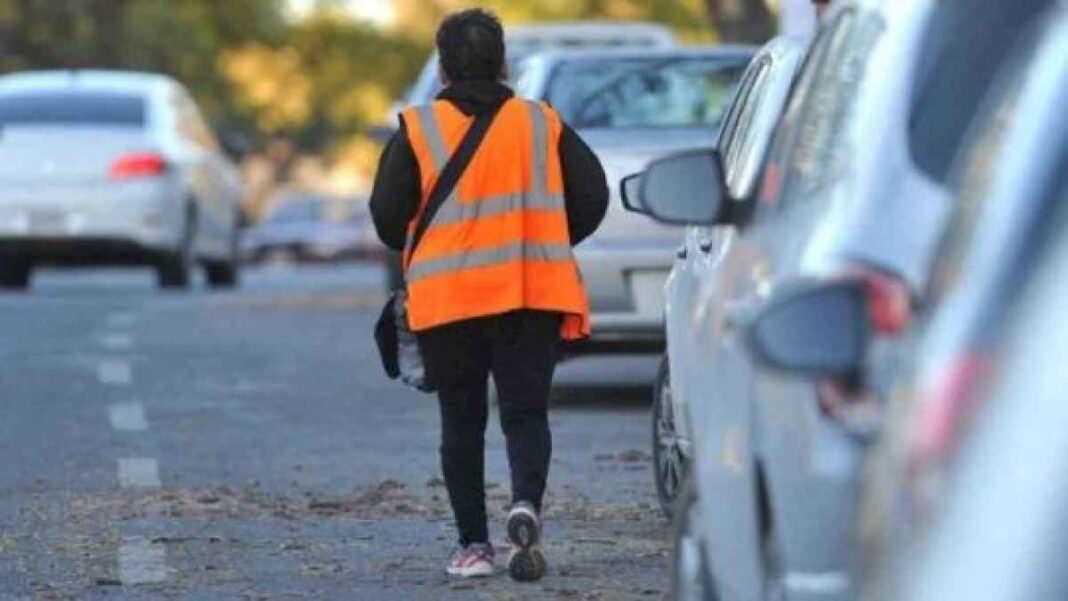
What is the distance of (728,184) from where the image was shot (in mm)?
Result: 9594

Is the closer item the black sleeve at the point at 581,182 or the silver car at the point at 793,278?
the silver car at the point at 793,278

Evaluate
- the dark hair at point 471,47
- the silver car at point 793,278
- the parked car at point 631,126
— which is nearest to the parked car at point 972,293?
the silver car at point 793,278

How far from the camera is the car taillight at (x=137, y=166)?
1040 inches

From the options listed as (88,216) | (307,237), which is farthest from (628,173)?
(307,237)

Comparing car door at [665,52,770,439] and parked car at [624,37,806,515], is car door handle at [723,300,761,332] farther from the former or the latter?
parked car at [624,37,806,515]

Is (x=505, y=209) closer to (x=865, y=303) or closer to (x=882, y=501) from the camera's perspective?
(x=865, y=303)

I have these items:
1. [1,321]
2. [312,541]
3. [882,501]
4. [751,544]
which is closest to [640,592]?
[312,541]

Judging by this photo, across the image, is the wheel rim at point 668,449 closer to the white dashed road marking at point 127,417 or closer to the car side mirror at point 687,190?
the car side mirror at point 687,190

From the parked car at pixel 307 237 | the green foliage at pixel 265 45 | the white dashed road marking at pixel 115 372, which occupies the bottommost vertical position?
the parked car at pixel 307 237

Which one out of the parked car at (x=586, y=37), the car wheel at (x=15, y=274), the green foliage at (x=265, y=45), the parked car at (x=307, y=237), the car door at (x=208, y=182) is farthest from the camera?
the parked car at (x=307, y=237)

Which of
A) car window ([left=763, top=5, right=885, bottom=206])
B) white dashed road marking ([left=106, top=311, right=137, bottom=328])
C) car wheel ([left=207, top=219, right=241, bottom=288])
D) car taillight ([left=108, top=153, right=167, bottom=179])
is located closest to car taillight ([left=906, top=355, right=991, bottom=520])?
car window ([left=763, top=5, right=885, bottom=206])

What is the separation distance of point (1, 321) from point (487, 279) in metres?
12.3

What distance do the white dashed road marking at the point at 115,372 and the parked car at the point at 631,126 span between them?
2.43 meters

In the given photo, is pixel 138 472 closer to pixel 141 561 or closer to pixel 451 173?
pixel 141 561
